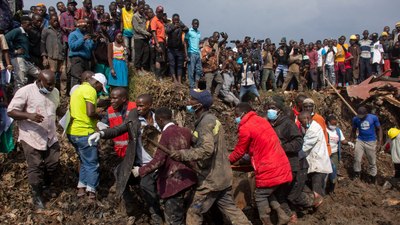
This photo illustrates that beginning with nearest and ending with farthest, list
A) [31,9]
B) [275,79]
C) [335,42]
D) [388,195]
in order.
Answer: [388,195] → [31,9] → [275,79] → [335,42]

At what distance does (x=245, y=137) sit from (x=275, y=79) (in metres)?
9.23

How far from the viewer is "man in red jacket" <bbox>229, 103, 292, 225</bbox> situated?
580 centimetres

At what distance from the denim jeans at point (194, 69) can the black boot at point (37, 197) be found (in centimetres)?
625

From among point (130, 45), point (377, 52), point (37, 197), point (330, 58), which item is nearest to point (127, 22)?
point (130, 45)

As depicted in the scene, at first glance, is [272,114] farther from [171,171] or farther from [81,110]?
[81,110]

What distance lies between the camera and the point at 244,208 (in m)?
6.63

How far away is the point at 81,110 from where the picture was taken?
5.97m

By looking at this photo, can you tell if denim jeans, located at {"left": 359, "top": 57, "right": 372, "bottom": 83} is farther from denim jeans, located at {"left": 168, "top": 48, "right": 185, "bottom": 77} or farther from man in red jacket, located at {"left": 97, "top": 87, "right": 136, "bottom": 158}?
man in red jacket, located at {"left": 97, "top": 87, "right": 136, "bottom": 158}

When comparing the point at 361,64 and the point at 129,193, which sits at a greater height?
the point at 361,64

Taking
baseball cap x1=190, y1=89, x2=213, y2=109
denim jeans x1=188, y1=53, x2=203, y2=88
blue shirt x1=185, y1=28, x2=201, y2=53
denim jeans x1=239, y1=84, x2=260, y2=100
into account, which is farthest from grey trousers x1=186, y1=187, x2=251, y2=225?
denim jeans x1=239, y1=84, x2=260, y2=100

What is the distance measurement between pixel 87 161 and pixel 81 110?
0.77 meters

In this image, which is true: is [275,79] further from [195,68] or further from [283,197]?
[283,197]

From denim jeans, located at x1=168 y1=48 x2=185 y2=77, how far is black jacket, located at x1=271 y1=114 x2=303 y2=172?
5.50 m

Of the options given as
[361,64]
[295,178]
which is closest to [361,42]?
[361,64]
